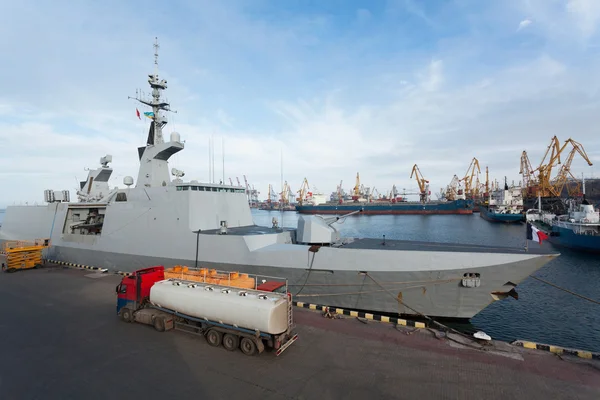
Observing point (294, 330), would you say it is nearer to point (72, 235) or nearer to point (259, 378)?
point (259, 378)

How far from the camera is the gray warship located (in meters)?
8.37

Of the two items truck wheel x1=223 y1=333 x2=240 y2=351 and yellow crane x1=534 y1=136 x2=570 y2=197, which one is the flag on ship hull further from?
yellow crane x1=534 y1=136 x2=570 y2=197

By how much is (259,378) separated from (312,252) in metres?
4.76

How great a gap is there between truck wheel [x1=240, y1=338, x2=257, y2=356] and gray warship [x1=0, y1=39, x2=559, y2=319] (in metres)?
3.49

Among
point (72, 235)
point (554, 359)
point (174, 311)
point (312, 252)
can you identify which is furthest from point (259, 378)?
point (72, 235)

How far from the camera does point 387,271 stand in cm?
878

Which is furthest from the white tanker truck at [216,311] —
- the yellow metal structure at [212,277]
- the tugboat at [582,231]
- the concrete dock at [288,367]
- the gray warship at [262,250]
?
the tugboat at [582,231]

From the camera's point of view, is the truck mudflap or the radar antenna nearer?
the truck mudflap

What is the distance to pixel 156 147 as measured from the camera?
1416 cm

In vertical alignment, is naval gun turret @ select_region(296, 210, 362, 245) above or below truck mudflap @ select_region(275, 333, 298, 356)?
above

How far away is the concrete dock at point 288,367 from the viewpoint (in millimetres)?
4734

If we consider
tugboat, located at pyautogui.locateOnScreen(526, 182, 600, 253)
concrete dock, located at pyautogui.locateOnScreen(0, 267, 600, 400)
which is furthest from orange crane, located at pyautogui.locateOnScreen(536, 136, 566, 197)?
concrete dock, located at pyautogui.locateOnScreen(0, 267, 600, 400)

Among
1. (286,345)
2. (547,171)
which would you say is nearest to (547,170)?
(547,171)

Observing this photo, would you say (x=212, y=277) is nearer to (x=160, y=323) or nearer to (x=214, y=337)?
(x=160, y=323)
